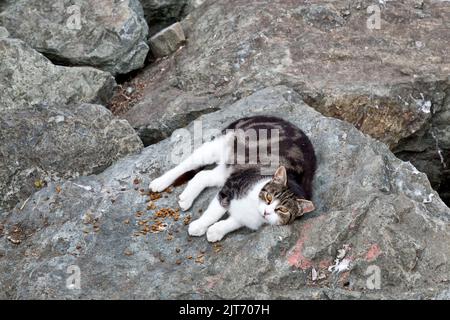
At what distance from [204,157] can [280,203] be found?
1415 mm

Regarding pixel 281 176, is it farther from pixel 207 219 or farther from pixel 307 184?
pixel 207 219

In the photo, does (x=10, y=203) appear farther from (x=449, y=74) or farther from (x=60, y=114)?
(x=449, y=74)

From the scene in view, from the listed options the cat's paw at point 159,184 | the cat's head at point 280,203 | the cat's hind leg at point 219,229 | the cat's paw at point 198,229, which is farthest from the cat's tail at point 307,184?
the cat's paw at point 159,184

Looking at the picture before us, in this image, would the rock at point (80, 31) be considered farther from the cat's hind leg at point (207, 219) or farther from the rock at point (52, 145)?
the cat's hind leg at point (207, 219)

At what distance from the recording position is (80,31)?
10047mm

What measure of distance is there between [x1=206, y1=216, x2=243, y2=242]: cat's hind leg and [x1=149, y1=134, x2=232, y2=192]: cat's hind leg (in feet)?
3.19

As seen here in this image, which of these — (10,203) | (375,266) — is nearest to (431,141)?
(375,266)

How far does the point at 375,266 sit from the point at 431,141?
14.3 feet

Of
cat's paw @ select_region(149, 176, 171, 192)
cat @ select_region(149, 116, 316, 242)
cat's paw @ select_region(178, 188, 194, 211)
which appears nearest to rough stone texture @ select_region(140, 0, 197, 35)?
cat @ select_region(149, 116, 316, 242)

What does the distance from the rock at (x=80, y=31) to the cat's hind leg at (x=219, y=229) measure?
4.36 meters

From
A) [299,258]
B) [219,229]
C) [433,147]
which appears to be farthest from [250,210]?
[433,147]

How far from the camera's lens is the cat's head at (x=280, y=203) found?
6.28 metres

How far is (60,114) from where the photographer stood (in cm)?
784

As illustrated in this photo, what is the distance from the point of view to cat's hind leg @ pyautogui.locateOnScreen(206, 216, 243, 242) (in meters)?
6.45
